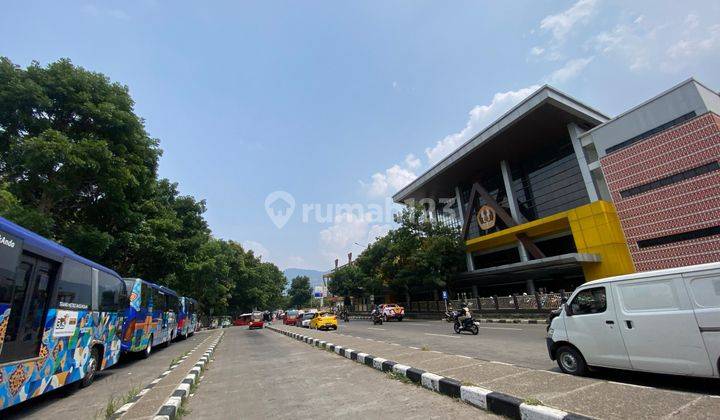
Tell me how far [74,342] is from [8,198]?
10.0 metres

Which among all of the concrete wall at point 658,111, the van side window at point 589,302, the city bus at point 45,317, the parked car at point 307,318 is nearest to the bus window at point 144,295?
the city bus at point 45,317

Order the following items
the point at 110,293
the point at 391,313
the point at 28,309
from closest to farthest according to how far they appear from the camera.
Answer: the point at 28,309
the point at 110,293
the point at 391,313

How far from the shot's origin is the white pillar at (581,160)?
2698 centimetres

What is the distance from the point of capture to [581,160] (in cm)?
2795

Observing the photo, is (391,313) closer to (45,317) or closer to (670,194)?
(670,194)

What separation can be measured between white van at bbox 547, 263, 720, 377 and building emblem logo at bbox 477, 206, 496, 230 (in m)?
30.6

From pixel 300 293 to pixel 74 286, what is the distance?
8711cm

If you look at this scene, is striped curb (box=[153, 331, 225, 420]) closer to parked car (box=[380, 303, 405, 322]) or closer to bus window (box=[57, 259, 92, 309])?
bus window (box=[57, 259, 92, 309])

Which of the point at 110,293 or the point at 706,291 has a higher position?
the point at 110,293

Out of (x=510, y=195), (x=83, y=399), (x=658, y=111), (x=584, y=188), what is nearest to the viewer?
(x=83, y=399)

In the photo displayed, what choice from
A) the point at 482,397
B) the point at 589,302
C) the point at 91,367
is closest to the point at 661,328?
the point at 589,302

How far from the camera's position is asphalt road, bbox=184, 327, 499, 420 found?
15.0ft

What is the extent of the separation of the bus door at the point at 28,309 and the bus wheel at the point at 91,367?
2572mm

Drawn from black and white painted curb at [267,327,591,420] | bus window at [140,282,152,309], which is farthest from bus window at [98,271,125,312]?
black and white painted curb at [267,327,591,420]
